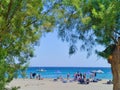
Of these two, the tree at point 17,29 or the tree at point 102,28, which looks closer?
the tree at point 17,29

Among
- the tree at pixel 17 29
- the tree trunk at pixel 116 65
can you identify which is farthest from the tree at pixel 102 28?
the tree at pixel 17 29

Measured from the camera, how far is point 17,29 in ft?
22.6

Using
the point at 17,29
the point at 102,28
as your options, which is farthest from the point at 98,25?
the point at 17,29

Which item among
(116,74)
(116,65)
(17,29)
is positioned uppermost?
(17,29)

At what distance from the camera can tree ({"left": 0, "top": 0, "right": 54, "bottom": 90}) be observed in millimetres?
6418

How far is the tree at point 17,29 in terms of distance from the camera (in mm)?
6418

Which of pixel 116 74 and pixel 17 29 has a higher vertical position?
pixel 17 29

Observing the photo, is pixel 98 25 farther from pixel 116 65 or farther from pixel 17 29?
pixel 17 29

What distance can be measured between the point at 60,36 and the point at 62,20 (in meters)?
4.91

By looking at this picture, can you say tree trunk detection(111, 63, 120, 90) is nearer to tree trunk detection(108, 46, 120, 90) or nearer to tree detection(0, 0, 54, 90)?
tree trunk detection(108, 46, 120, 90)

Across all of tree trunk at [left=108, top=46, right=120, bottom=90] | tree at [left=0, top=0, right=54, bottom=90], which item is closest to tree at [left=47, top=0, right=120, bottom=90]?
tree trunk at [left=108, top=46, right=120, bottom=90]

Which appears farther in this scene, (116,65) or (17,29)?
(116,65)

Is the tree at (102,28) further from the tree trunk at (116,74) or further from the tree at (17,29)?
the tree at (17,29)

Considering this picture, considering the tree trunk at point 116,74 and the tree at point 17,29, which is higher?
the tree at point 17,29
